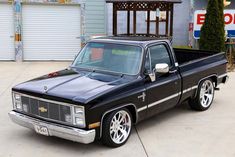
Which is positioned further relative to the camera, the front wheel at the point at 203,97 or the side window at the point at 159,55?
the front wheel at the point at 203,97

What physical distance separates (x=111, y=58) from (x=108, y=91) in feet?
3.85

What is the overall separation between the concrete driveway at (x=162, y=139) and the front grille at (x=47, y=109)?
509 millimetres

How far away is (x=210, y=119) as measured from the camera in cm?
730

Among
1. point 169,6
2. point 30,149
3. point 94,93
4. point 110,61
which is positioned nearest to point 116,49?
point 110,61

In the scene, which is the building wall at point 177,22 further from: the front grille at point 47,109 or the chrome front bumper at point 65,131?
the chrome front bumper at point 65,131

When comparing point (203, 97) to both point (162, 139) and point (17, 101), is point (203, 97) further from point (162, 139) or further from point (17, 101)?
point (17, 101)

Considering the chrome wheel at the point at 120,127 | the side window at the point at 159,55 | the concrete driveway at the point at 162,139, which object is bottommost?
the concrete driveway at the point at 162,139

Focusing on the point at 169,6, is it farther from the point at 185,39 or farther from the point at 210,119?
the point at 210,119

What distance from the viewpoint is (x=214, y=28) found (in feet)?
43.1

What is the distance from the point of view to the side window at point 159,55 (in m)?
6.64

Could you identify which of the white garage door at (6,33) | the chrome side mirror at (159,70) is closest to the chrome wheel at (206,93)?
the chrome side mirror at (159,70)

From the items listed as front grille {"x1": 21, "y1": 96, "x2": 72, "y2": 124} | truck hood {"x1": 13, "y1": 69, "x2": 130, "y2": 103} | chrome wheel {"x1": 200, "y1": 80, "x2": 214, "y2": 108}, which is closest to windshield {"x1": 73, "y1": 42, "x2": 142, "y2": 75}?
truck hood {"x1": 13, "y1": 69, "x2": 130, "y2": 103}

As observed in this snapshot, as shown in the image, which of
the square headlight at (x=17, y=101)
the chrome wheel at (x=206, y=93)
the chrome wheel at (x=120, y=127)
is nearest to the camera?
the chrome wheel at (x=120, y=127)

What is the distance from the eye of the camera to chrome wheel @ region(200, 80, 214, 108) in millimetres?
7866
